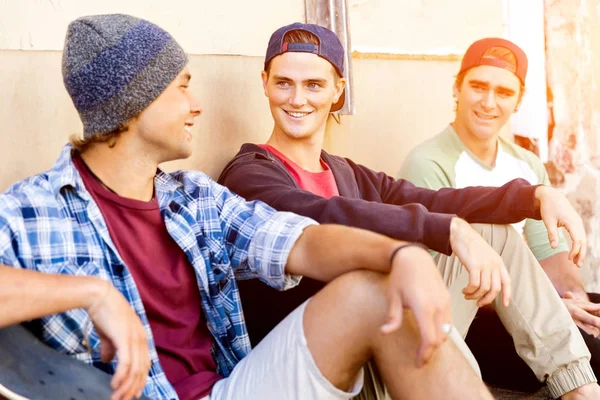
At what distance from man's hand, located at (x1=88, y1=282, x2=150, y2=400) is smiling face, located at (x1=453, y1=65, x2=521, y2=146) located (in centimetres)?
274

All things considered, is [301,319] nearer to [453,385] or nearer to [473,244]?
[453,385]

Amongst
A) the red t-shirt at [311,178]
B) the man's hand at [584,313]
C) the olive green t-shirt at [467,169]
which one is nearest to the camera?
the red t-shirt at [311,178]

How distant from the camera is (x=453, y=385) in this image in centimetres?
224

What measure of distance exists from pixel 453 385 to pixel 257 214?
30.7 inches

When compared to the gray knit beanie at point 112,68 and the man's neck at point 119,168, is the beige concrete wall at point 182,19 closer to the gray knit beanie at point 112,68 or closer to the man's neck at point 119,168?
the gray knit beanie at point 112,68

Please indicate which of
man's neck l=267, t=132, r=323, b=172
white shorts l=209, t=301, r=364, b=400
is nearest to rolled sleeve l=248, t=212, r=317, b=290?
white shorts l=209, t=301, r=364, b=400

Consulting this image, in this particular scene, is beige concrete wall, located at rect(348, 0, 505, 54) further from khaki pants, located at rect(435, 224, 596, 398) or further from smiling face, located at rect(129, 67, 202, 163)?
smiling face, located at rect(129, 67, 202, 163)

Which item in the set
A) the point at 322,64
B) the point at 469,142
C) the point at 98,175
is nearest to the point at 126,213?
the point at 98,175

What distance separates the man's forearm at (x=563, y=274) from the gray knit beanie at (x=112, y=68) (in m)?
2.44

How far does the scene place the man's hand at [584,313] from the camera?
3.81 m

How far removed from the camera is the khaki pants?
3.29 metres

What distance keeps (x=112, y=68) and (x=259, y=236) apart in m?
0.63

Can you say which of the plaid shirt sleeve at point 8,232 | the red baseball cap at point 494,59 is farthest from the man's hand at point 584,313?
the plaid shirt sleeve at point 8,232

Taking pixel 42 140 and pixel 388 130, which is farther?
pixel 388 130
